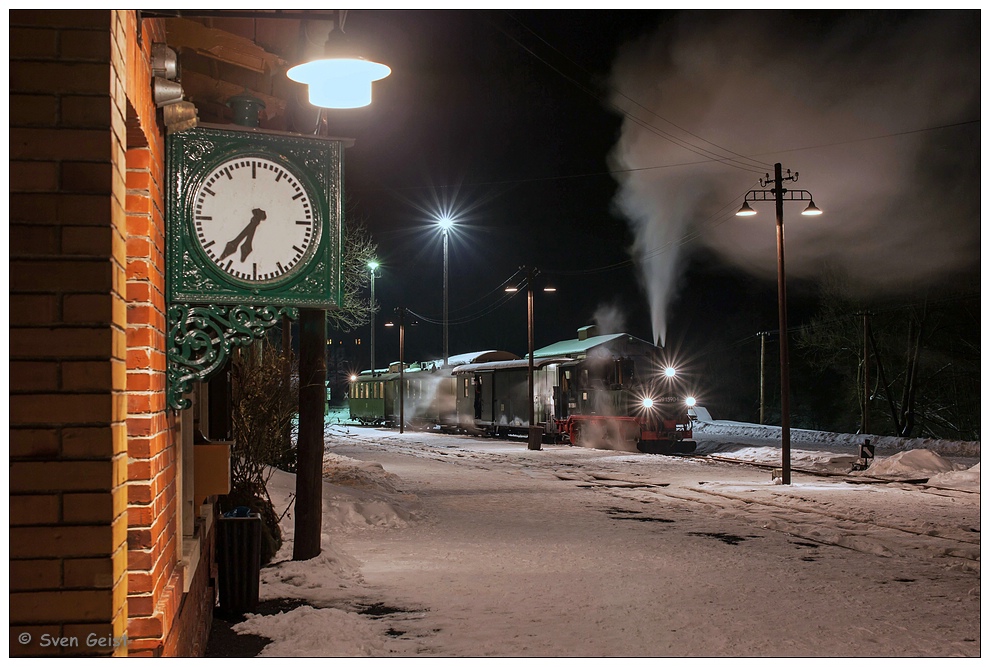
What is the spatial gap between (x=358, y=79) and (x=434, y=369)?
44.5 m

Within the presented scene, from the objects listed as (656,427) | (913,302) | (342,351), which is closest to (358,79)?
(656,427)

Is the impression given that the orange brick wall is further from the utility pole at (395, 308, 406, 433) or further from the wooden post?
the utility pole at (395, 308, 406, 433)

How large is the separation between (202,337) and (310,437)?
6027 millimetres

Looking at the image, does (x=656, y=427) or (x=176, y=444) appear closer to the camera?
(x=176, y=444)

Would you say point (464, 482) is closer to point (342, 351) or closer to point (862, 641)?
point (862, 641)

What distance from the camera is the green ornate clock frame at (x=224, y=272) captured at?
4.26 m

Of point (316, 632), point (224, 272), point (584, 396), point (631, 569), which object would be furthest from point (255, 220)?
point (584, 396)

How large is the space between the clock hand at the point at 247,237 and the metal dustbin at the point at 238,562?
11.8ft

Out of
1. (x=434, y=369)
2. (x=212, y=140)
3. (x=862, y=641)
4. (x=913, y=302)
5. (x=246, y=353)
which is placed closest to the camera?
(x=212, y=140)

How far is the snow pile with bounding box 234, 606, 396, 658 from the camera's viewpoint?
6.48 metres

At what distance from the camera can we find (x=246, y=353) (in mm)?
13422

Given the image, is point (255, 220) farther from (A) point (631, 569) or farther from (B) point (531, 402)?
(B) point (531, 402)

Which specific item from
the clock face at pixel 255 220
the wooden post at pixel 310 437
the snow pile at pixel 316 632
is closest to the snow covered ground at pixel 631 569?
the snow pile at pixel 316 632

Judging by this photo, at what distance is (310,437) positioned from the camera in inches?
401
